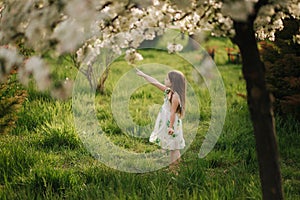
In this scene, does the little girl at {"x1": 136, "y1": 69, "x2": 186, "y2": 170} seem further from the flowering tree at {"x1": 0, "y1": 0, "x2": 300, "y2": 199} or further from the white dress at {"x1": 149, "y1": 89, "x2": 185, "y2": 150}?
the flowering tree at {"x1": 0, "y1": 0, "x2": 300, "y2": 199}

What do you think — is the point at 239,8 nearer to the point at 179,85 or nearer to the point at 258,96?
the point at 258,96

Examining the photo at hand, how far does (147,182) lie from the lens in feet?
15.0

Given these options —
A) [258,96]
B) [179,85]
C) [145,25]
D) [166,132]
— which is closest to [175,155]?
[166,132]

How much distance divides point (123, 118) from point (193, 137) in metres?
1.22

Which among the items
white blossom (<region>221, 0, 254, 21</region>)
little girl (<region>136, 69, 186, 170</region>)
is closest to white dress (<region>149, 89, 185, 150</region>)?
little girl (<region>136, 69, 186, 170</region>)

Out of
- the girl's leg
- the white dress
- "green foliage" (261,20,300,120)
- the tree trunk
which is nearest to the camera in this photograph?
the tree trunk

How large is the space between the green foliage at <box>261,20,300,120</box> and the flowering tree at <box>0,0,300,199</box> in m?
2.63

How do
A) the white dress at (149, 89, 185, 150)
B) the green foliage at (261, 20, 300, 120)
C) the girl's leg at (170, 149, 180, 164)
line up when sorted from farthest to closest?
1. the green foliage at (261, 20, 300, 120)
2. the girl's leg at (170, 149, 180, 164)
3. the white dress at (149, 89, 185, 150)

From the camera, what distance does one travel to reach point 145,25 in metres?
3.40

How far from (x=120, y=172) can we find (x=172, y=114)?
86 cm

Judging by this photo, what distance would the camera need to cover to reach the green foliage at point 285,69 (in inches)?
243

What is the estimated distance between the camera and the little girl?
516 centimetres

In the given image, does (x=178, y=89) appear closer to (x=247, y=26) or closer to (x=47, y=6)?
(x=247, y=26)

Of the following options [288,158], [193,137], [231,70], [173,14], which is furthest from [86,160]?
[231,70]
